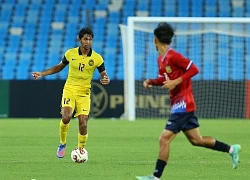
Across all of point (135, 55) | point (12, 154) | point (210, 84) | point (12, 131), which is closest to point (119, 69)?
point (135, 55)

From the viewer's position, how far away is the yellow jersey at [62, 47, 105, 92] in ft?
39.4

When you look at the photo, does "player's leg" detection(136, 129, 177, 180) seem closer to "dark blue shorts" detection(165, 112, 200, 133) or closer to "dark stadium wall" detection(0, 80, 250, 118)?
"dark blue shorts" detection(165, 112, 200, 133)

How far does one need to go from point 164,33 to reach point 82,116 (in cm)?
348

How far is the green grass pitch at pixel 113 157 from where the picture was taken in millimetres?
9570

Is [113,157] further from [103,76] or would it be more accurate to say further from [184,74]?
[184,74]

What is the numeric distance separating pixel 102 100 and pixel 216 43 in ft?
14.7

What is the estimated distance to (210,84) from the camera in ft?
85.1

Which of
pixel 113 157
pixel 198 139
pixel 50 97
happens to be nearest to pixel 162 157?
pixel 198 139

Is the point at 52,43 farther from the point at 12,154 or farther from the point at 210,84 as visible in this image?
the point at 12,154

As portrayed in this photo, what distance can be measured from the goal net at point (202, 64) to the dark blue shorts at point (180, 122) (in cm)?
1546

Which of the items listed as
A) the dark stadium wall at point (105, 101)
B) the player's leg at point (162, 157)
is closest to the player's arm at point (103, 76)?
the player's leg at point (162, 157)

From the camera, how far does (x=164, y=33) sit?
8.66m

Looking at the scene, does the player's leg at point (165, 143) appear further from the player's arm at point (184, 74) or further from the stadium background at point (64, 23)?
the stadium background at point (64, 23)

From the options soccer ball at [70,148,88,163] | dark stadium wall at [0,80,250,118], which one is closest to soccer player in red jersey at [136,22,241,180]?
soccer ball at [70,148,88,163]
